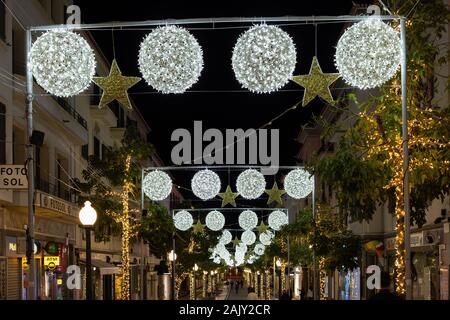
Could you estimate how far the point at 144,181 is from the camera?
113ft

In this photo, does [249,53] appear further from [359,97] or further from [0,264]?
[359,97]

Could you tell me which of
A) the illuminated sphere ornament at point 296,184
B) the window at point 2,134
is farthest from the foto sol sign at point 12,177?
the illuminated sphere ornament at point 296,184

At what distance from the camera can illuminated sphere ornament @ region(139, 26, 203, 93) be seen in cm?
1548

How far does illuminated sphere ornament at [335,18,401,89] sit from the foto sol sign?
8640 millimetres

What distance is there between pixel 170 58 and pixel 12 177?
668 centimetres

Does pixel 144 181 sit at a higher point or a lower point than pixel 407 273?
→ higher

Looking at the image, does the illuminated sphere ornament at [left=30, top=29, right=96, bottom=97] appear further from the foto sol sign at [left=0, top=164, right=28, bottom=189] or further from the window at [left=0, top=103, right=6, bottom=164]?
the window at [left=0, top=103, right=6, bottom=164]

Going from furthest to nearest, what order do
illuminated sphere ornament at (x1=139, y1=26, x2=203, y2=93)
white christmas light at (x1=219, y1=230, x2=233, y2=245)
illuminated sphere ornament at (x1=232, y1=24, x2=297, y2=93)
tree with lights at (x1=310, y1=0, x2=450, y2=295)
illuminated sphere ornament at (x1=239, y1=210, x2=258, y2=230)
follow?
white christmas light at (x1=219, y1=230, x2=233, y2=245)
illuminated sphere ornament at (x1=239, y1=210, x2=258, y2=230)
tree with lights at (x1=310, y1=0, x2=450, y2=295)
illuminated sphere ornament at (x1=139, y1=26, x2=203, y2=93)
illuminated sphere ornament at (x1=232, y1=24, x2=297, y2=93)

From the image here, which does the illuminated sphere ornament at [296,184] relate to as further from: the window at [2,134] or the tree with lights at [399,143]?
the tree with lights at [399,143]

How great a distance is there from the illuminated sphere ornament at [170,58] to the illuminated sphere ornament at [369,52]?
2.72 m

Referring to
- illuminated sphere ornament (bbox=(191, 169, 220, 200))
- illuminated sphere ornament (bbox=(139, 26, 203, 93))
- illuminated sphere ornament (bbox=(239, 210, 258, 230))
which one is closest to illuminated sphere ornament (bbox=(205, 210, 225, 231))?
illuminated sphere ornament (bbox=(239, 210, 258, 230))

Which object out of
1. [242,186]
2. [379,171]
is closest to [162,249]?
[242,186]

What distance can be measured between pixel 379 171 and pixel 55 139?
1967 cm

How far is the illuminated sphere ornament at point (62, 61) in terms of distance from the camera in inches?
635
